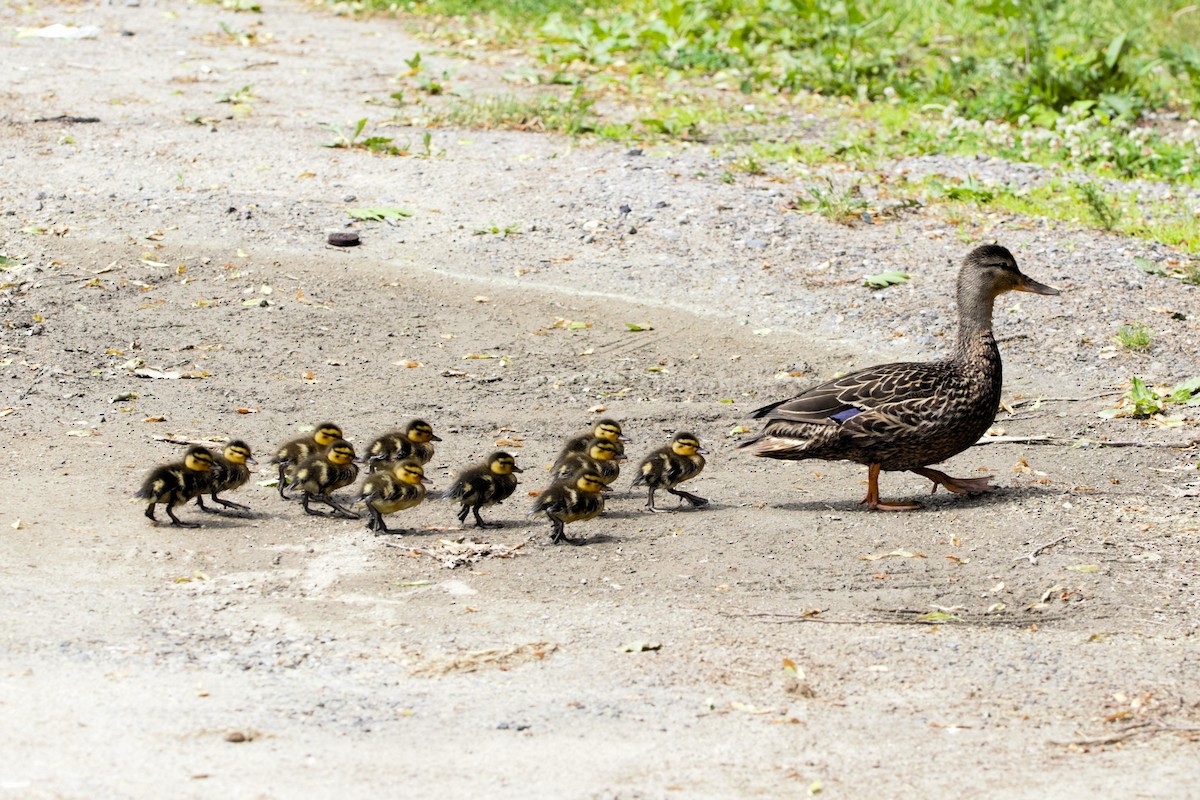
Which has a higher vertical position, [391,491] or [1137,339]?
[1137,339]

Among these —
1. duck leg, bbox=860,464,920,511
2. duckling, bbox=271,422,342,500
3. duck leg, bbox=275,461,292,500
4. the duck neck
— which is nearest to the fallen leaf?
duck leg, bbox=860,464,920,511

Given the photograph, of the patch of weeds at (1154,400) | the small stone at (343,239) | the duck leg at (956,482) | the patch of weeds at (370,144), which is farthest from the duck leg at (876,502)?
the patch of weeds at (370,144)

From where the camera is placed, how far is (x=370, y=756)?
524 centimetres

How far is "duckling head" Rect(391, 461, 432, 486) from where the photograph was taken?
7.56 metres

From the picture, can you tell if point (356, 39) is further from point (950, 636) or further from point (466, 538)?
point (950, 636)

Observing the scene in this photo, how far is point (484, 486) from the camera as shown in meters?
7.75

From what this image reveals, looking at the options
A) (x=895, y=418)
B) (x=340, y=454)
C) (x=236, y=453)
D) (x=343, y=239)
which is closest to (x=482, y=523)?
(x=340, y=454)

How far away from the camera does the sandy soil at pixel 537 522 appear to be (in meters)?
5.39

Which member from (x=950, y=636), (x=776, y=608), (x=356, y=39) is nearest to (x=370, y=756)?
(x=776, y=608)

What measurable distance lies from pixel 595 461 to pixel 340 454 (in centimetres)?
135

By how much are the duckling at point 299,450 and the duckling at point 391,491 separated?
56 centimetres

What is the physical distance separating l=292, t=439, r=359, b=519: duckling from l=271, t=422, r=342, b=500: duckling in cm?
20

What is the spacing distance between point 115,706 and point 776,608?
2.78m

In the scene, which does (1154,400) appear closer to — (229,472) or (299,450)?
(299,450)
